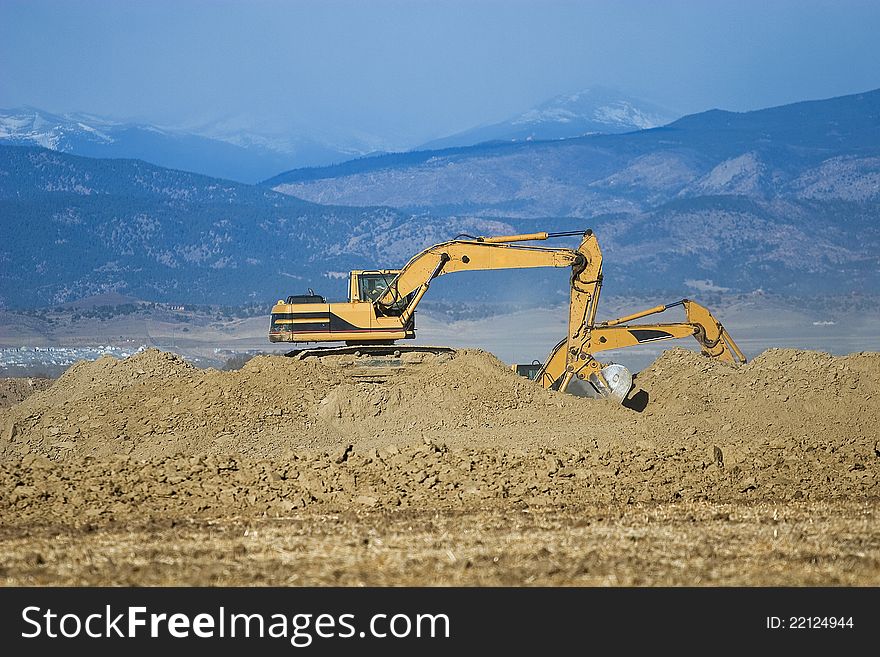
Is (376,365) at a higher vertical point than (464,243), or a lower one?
lower

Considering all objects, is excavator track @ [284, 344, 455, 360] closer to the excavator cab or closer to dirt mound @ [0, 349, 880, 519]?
dirt mound @ [0, 349, 880, 519]

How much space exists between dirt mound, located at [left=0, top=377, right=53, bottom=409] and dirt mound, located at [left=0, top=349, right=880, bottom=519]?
4.27 metres

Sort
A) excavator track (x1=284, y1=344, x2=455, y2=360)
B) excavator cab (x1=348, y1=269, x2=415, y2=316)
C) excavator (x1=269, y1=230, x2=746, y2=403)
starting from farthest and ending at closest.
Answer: excavator cab (x1=348, y1=269, x2=415, y2=316) → excavator track (x1=284, y1=344, x2=455, y2=360) → excavator (x1=269, y1=230, x2=746, y2=403)

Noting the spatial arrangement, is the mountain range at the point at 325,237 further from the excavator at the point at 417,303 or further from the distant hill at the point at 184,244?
the excavator at the point at 417,303

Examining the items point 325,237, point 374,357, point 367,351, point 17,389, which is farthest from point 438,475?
point 325,237

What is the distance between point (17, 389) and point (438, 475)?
630 inches

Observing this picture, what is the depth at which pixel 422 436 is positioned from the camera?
61.6 ft

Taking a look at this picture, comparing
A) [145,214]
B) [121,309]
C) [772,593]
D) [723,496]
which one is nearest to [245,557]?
[772,593]

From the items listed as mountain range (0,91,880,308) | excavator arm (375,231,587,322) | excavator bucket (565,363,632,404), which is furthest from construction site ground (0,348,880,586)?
mountain range (0,91,880,308)

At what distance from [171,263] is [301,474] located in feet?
370

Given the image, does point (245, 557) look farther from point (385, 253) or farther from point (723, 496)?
point (385, 253)

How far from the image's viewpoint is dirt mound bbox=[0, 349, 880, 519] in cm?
1448

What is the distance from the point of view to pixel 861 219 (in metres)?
138

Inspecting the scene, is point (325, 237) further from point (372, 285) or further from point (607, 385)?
point (607, 385)
